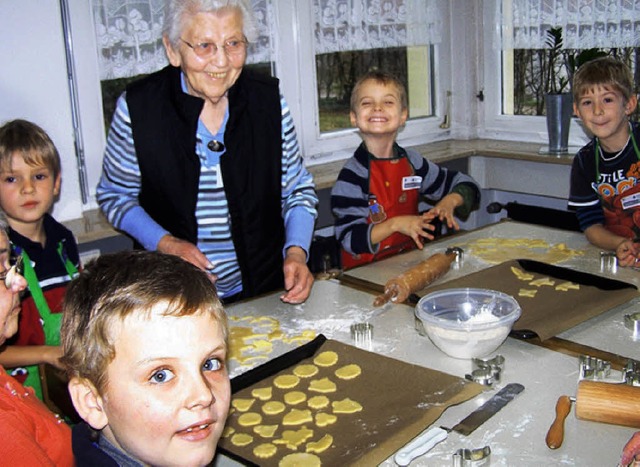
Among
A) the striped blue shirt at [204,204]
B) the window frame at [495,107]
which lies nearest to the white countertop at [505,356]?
the striped blue shirt at [204,204]

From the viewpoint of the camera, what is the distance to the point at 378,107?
2674mm

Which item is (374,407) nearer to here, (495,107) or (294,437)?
(294,437)

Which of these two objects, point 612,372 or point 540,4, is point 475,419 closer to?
point 612,372

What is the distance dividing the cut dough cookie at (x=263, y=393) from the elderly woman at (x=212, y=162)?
1.67 ft

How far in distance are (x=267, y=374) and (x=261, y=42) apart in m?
2.30

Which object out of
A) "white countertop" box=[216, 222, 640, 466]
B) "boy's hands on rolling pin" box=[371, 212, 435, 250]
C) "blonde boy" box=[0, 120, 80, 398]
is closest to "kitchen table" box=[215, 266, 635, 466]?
"white countertop" box=[216, 222, 640, 466]

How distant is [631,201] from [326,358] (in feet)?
4.86

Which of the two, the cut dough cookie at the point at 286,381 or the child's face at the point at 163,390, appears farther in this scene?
the cut dough cookie at the point at 286,381

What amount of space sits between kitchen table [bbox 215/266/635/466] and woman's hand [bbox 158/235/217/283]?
186 mm

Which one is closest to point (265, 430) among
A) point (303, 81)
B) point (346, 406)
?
point (346, 406)

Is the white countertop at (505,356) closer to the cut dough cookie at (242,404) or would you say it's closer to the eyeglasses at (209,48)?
the cut dough cookie at (242,404)

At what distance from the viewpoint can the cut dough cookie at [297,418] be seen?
1.47 meters

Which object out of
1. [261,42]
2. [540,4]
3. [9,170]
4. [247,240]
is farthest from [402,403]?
[540,4]

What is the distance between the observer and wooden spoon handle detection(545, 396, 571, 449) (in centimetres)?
132
